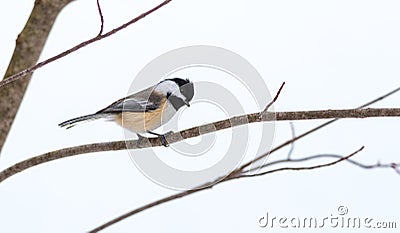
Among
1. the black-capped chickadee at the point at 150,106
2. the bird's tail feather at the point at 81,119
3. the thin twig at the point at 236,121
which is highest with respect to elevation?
the black-capped chickadee at the point at 150,106

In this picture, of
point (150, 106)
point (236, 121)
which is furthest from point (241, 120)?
point (150, 106)

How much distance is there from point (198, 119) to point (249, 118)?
452mm

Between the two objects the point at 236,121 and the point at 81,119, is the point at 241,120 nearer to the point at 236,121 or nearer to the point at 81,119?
the point at 236,121

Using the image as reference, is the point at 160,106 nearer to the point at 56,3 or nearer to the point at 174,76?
the point at 174,76

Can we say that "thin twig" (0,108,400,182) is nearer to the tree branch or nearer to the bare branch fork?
the bare branch fork

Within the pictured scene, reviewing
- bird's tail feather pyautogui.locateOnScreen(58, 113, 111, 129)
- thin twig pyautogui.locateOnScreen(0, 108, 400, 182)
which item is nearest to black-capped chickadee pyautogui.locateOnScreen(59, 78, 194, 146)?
bird's tail feather pyautogui.locateOnScreen(58, 113, 111, 129)

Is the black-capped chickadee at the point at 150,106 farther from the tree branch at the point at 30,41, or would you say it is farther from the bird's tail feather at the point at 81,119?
the tree branch at the point at 30,41

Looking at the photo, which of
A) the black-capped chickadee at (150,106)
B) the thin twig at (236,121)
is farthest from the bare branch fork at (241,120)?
the black-capped chickadee at (150,106)

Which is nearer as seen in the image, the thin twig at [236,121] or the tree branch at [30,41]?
the thin twig at [236,121]

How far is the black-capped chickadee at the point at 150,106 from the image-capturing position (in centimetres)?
72

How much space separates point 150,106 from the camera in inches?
29.0

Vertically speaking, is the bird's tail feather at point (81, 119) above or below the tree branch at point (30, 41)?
below

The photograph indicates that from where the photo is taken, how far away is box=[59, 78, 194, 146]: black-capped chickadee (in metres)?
0.72

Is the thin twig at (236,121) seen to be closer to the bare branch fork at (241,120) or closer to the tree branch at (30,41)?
the bare branch fork at (241,120)
